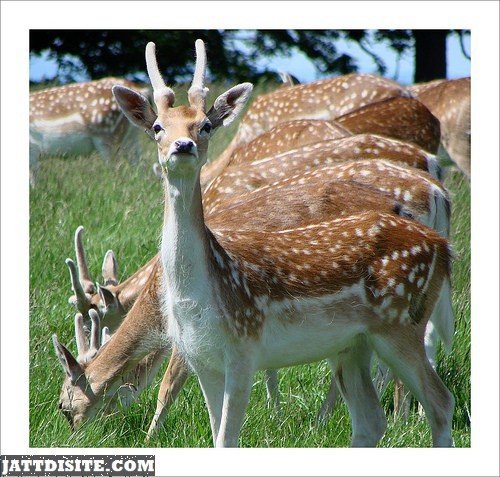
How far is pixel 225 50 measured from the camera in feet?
41.1

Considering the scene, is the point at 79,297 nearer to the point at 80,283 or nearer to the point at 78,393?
the point at 80,283

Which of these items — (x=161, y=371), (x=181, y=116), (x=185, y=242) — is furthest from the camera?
(x=161, y=371)

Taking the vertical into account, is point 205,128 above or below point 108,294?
above

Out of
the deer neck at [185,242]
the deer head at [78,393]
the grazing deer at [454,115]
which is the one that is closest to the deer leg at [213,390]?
the deer neck at [185,242]

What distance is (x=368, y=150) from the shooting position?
22.7 feet

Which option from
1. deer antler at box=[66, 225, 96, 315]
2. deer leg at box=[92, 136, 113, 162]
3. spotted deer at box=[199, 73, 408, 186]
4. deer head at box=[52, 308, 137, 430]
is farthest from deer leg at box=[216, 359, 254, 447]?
deer leg at box=[92, 136, 113, 162]

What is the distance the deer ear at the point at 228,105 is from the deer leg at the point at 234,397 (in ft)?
3.12

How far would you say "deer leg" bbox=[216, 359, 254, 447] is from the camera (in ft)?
14.9

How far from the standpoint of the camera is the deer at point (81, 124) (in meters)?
11.0

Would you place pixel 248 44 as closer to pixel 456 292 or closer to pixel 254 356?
pixel 456 292

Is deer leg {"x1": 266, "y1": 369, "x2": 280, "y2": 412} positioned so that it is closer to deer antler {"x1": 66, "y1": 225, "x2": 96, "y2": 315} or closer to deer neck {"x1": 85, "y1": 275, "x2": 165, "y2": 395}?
deer neck {"x1": 85, "y1": 275, "x2": 165, "y2": 395}

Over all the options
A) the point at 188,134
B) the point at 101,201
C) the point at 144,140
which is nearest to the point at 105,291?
the point at 188,134

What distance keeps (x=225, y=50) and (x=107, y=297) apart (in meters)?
6.81

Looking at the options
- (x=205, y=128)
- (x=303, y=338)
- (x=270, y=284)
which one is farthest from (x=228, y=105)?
(x=303, y=338)
